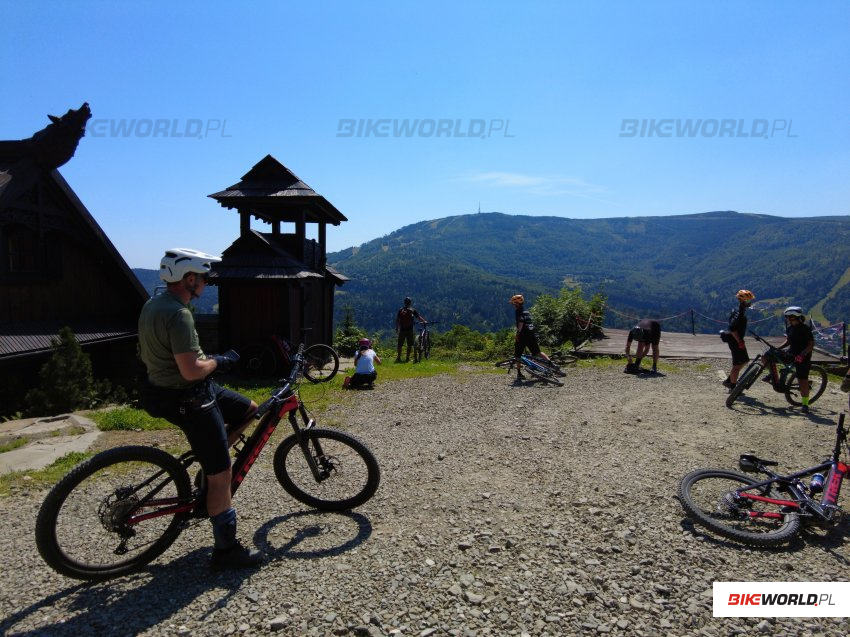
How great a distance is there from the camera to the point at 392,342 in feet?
96.7

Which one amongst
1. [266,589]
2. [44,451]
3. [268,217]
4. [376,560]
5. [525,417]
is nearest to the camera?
[266,589]

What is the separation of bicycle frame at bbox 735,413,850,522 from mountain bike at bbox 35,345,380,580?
351 cm

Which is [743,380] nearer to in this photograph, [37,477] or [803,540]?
[803,540]

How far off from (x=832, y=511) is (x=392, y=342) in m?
25.5

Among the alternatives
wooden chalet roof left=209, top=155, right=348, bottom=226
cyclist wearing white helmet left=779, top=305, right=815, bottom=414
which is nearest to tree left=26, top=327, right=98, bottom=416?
wooden chalet roof left=209, top=155, right=348, bottom=226

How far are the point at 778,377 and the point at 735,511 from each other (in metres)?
6.78

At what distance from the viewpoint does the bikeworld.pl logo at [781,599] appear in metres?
3.56

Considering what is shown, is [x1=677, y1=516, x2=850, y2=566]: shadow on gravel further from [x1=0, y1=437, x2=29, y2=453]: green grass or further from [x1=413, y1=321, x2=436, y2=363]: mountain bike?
[x1=413, y1=321, x2=436, y2=363]: mountain bike

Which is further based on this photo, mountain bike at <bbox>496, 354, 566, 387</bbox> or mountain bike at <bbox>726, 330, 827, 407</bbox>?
mountain bike at <bbox>496, 354, 566, 387</bbox>

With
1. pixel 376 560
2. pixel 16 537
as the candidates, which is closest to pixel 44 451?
pixel 16 537

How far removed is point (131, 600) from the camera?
3.65 m

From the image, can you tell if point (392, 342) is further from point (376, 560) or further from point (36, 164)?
point (376, 560)

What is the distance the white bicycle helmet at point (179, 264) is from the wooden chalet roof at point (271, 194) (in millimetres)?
12701

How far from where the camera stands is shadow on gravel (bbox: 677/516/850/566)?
4355 millimetres
